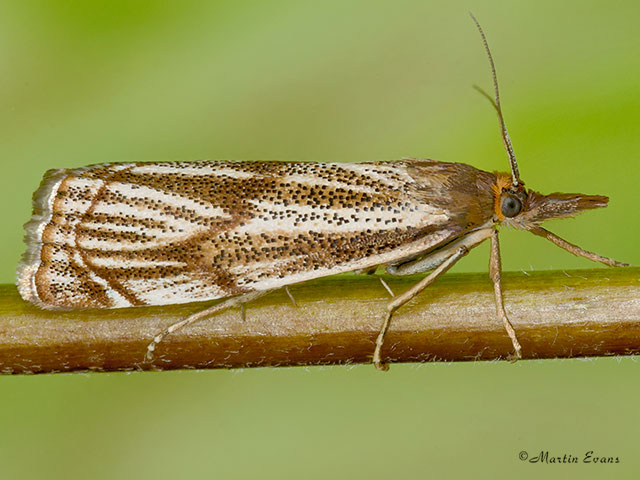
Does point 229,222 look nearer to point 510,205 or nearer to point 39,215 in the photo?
point 39,215

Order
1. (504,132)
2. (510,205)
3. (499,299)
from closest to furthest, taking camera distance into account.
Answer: (499,299) → (504,132) → (510,205)

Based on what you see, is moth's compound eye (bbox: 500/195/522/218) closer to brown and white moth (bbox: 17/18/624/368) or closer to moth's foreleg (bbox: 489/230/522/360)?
brown and white moth (bbox: 17/18/624/368)

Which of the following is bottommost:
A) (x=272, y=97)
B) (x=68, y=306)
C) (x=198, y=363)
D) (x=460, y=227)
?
(x=198, y=363)

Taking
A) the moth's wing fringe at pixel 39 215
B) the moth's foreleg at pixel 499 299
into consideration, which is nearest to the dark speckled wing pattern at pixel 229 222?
the moth's wing fringe at pixel 39 215

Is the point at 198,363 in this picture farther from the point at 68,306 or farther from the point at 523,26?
the point at 523,26

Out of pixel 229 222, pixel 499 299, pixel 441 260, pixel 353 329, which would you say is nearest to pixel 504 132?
pixel 441 260

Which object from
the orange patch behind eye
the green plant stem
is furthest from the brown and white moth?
the green plant stem

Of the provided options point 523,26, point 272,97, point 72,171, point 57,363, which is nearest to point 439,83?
point 523,26
